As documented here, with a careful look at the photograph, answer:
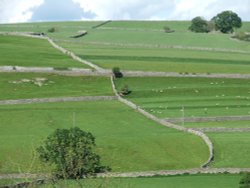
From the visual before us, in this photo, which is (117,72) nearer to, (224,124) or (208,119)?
(208,119)

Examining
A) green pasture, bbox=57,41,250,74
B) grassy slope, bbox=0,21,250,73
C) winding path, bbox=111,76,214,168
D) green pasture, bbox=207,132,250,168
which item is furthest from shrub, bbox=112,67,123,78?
green pasture, bbox=207,132,250,168

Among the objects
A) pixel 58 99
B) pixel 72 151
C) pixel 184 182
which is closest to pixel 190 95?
pixel 58 99

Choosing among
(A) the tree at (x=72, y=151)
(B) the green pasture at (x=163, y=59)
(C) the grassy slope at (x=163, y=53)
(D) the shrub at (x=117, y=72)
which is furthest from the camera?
(C) the grassy slope at (x=163, y=53)

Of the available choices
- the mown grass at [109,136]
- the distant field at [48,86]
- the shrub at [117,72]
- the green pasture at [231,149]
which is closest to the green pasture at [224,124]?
the mown grass at [109,136]

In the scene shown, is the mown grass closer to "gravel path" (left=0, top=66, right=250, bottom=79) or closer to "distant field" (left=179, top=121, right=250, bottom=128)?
"distant field" (left=179, top=121, right=250, bottom=128)

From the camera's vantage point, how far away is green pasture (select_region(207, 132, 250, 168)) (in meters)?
64.2

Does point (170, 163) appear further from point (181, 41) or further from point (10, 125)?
point (181, 41)

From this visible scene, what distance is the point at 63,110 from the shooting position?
8875 centimetres

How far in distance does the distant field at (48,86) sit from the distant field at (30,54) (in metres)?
7.91

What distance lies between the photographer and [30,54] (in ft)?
446

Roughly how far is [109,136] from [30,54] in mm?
67164

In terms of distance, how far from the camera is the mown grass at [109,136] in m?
64.7

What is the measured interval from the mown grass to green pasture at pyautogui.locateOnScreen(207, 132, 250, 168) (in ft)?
5.41

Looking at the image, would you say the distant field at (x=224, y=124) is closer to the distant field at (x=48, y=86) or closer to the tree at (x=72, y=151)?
the tree at (x=72, y=151)
